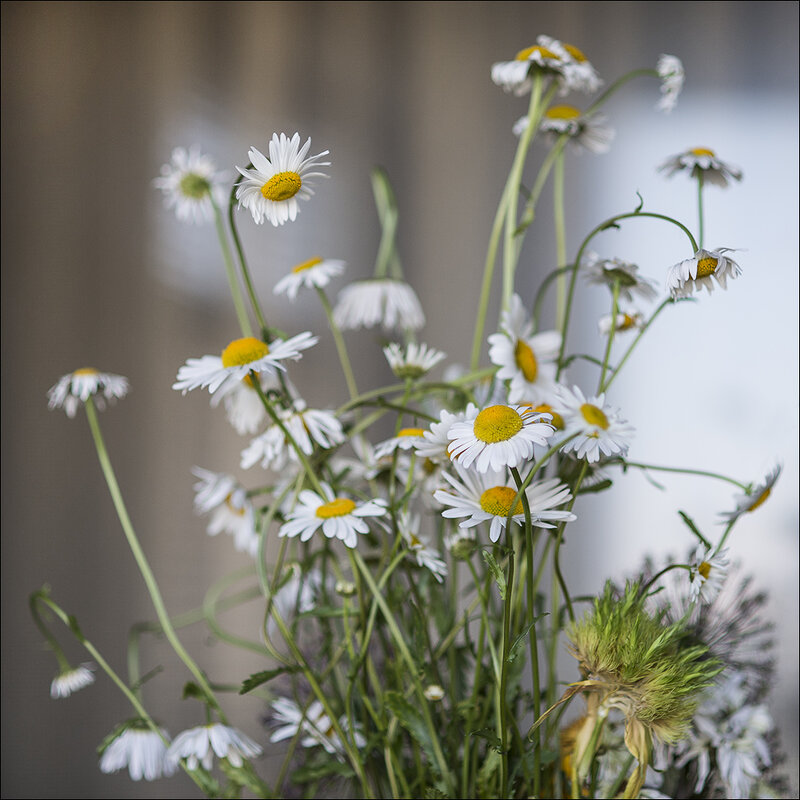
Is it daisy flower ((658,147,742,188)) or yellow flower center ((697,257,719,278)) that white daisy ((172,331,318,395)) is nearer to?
yellow flower center ((697,257,719,278))

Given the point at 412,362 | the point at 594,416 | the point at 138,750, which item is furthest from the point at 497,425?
the point at 138,750

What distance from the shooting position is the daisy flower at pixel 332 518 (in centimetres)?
A: 62

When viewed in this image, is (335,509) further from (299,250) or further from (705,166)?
(299,250)

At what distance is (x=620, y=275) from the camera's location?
0.72 meters

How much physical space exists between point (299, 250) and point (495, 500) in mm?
1082

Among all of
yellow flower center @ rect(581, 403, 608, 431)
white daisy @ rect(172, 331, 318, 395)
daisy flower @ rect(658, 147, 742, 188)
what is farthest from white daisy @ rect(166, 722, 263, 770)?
daisy flower @ rect(658, 147, 742, 188)

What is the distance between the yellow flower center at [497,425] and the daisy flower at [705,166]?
36cm

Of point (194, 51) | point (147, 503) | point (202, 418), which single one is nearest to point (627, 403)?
point (202, 418)

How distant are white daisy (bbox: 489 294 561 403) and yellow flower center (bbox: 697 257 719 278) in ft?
0.50

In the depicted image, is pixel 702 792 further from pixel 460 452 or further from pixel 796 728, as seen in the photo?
pixel 796 728

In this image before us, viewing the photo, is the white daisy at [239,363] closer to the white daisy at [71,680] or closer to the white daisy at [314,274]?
the white daisy at [314,274]

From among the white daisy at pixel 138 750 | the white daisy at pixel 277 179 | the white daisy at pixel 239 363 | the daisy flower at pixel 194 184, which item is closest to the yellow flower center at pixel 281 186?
the white daisy at pixel 277 179

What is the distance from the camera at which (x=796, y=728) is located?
1.45 m

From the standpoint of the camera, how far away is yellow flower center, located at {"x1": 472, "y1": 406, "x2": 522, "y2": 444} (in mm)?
529
